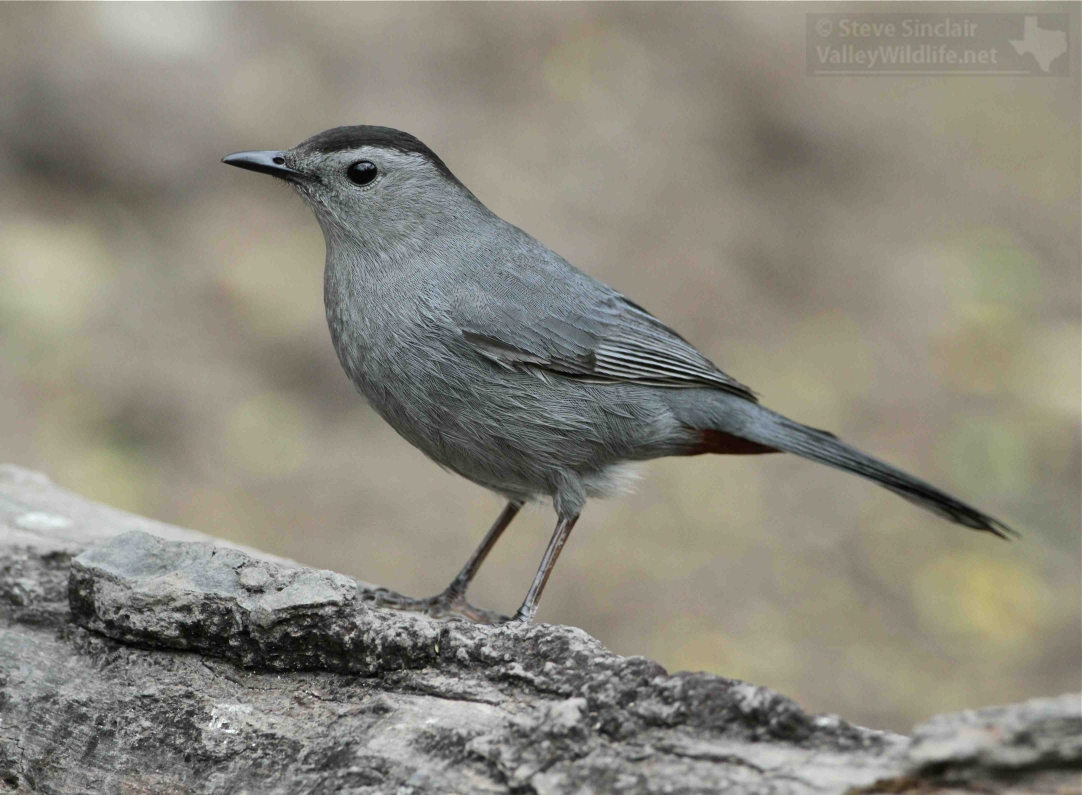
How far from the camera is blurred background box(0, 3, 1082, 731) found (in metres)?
6.66

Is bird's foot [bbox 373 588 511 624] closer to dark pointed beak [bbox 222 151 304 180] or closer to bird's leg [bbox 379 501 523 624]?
bird's leg [bbox 379 501 523 624]

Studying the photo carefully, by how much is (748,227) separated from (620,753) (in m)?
7.65

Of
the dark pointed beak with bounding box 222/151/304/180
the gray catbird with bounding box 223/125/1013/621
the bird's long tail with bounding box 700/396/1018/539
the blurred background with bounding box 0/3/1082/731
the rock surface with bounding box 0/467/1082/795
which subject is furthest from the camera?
the blurred background with bounding box 0/3/1082/731

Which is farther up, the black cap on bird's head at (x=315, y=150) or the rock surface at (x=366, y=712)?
Answer: the black cap on bird's head at (x=315, y=150)

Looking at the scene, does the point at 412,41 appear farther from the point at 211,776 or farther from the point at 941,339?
the point at 211,776

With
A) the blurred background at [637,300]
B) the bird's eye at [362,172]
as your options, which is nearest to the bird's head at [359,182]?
the bird's eye at [362,172]

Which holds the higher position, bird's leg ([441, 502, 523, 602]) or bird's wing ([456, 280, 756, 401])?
bird's wing ([456, 280, 756, 401])

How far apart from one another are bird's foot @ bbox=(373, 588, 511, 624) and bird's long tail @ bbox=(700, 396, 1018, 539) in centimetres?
126

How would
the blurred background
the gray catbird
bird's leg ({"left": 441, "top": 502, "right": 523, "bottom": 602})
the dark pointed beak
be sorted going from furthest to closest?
1. the blurred background
2. bird's leg ({"left": 441, "top": 502, "right": 523, "bottom": 602})
3. the dark pointed beak
4. the gray catbird

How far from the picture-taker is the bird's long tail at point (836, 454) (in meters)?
4.29

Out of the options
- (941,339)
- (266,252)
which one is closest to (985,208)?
(941,339)

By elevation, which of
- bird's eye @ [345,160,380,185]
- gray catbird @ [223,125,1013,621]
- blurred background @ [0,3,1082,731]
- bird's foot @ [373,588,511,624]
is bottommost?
bird's foot @ [373,588,511,624]

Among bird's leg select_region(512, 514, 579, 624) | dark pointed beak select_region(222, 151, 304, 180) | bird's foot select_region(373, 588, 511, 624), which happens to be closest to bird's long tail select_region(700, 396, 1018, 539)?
bird's leg select_region(512, 514, 579, 624)

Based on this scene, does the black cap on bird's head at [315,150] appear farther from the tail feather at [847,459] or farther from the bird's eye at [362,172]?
the tail feather at [847,459]
